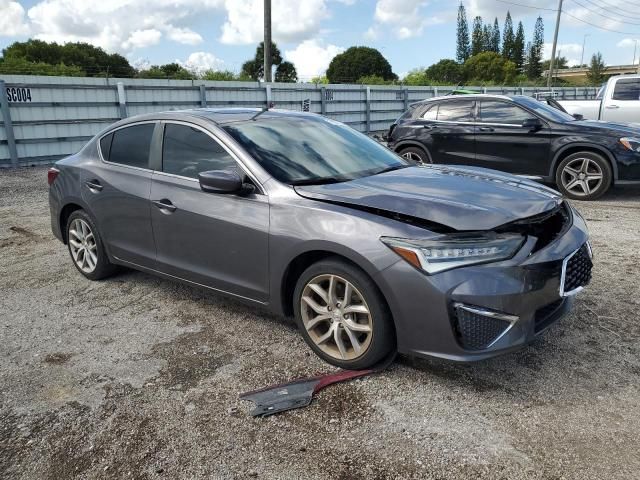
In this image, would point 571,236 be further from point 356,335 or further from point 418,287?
point 356,335

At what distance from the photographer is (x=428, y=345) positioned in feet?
9.30

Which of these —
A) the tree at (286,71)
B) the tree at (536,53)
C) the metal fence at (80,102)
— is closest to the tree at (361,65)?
the tree at (286,71)

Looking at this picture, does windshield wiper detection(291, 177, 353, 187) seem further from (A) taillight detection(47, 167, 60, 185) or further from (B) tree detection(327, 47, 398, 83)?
(B) tree detection(327, 47, 398, 83)

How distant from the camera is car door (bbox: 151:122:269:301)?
346cm

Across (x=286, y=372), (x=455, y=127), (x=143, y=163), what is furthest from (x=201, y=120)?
(x=455, y=127)

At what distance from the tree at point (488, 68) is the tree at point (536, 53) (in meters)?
20.9

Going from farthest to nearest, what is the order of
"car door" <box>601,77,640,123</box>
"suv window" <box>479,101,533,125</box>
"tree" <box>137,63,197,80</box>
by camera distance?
"tree" <box>137,63,197,80</box>, "car door" <box>601,77,640,123</box>, "suv window" <box>479,101,533,125</box>

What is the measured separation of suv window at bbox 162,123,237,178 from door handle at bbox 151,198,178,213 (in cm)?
22

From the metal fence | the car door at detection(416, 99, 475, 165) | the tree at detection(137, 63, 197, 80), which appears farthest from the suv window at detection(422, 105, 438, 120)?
the tree at detection(137, 63, 197, 80)

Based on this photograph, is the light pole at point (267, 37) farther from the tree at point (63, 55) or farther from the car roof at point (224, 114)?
the tree at point (63, 55)

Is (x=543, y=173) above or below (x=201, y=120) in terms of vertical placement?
below

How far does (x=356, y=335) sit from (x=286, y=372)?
492 mm

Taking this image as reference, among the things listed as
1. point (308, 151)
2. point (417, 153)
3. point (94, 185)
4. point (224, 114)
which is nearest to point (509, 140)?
point (417, 153)

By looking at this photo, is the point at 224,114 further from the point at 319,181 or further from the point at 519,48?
the point at 519,48
